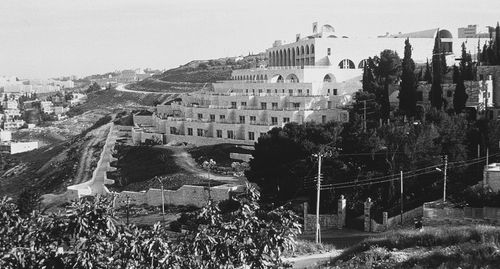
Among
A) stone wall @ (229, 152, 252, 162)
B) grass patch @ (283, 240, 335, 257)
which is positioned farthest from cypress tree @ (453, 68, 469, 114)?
grass patch @ (283, 240, 335, 257)

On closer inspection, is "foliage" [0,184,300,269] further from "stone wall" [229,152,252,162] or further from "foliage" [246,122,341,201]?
"stone wall" [229,152,252,162]

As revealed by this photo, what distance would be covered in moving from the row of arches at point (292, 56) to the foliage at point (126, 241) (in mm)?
48874

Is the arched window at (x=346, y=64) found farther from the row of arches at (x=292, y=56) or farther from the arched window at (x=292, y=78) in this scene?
the arched window at (x=292, y=78)

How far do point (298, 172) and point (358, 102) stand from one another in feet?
39.5

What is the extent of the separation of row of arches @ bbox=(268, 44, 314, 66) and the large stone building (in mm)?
99

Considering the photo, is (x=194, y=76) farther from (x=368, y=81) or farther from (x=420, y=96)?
(x=420, y=96)

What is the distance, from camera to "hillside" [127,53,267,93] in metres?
109

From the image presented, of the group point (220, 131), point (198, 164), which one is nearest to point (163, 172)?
point (198, 164)

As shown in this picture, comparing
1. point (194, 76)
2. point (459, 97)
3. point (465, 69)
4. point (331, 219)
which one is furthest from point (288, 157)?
point (194, 76)

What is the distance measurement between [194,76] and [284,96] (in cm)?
7144

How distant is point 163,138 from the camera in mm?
53219

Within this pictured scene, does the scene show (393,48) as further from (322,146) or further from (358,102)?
(322,146)

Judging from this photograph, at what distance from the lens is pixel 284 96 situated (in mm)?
48812

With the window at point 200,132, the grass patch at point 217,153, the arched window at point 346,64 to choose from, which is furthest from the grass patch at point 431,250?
the arched window at point 346,64
